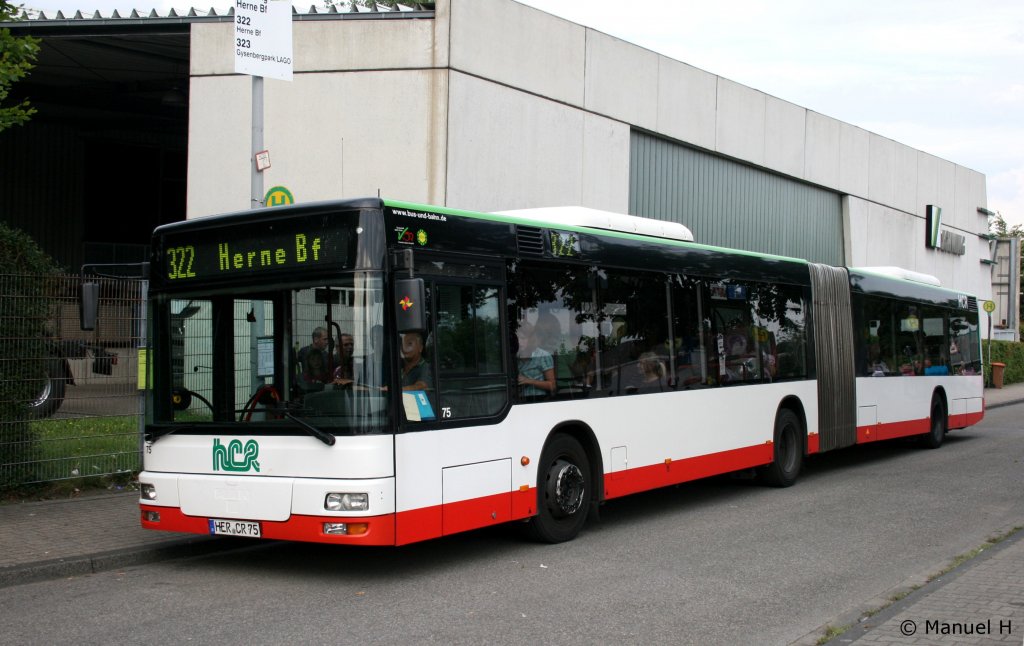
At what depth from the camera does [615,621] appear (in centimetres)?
649

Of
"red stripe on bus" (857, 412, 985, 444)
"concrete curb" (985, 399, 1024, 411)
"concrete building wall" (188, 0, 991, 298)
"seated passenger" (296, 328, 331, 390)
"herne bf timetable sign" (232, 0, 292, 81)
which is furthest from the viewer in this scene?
"concrete curb" (985, 399, 1024, 411)

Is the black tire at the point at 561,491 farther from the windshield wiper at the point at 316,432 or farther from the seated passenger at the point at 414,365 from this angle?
the windshield wiper at the point at 316,432

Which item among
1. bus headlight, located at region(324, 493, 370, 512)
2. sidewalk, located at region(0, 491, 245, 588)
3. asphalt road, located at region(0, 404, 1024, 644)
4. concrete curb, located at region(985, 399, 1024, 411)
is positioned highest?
bus headlight, located at region(324, 493, 370, 512)

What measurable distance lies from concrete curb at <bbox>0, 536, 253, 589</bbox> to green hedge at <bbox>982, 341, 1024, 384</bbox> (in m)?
32.2

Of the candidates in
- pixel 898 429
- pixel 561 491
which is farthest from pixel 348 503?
pixel 898 429

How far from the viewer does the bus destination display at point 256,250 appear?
7.54 meters

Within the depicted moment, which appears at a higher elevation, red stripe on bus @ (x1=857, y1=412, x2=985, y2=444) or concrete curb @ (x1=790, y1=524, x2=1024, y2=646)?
red stripe on bus @ (x1=857, y1=412, x2=985, y2=444)

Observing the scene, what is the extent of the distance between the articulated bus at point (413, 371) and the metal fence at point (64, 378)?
8.66 ft

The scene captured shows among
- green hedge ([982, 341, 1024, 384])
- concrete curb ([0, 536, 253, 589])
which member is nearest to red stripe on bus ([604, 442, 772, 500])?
concrete curb ([0, 536, 253, 589])

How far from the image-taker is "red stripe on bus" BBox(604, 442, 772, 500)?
988cm

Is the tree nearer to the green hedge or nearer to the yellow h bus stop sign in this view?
the yellow h bus stop sign

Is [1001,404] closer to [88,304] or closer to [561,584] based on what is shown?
[561,584]

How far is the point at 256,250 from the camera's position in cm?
787

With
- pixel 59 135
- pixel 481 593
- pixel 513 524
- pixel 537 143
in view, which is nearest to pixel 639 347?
pixel 513 524
